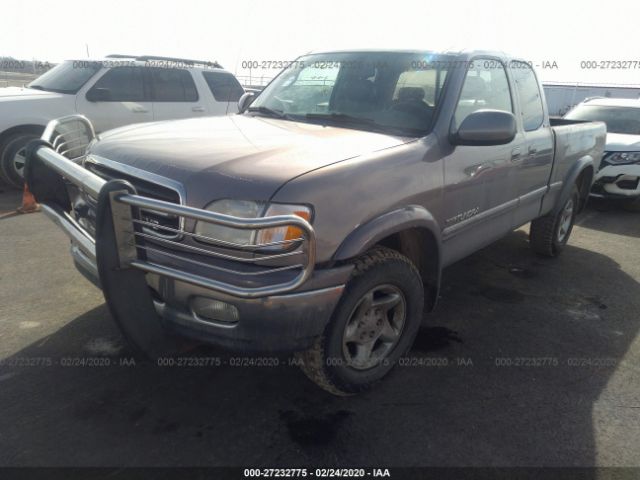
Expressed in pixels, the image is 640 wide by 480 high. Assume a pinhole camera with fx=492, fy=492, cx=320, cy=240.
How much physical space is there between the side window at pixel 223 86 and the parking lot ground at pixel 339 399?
5.00 metres

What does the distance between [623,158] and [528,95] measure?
13.0 feet

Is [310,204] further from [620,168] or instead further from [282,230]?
[620,168]

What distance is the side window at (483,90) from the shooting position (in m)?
3.25

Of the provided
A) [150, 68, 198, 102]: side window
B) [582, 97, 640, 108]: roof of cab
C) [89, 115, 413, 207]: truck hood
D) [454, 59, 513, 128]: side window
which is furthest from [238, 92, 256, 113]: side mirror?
[582, 97, 640, 108]: roof of cab

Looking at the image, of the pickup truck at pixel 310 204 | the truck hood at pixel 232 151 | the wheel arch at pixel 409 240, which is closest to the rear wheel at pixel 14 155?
the pickup truck at pixel 310 204

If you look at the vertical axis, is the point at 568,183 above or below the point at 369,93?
below

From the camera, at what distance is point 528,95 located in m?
4.17

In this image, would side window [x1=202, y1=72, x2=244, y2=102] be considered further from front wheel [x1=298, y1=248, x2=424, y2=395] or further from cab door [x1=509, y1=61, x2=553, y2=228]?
front wheel [x1=298, y1=248, x2=424, y2=395]

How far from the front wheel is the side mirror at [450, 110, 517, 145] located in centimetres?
84

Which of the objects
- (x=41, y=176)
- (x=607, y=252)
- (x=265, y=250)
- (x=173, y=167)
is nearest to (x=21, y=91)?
(x=41, y=176)

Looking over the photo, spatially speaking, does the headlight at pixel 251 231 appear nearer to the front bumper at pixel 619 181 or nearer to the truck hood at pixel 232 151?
the truck hood at pixel 232 151

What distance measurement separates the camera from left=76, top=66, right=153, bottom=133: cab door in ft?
22.8

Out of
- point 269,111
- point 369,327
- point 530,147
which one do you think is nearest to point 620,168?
point 530,147

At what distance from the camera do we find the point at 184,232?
211cm
